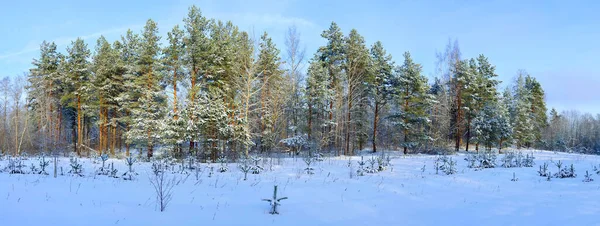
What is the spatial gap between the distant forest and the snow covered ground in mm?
8271

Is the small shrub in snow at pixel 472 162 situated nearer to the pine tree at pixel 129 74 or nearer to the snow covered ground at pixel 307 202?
the snow covered ground at pixel 307 202

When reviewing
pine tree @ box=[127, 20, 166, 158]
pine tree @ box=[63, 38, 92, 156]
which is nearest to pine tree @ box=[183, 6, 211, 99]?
pine tree @ box=[127, 20, 166, 158]

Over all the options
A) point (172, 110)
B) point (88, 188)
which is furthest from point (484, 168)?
point (172, 110)

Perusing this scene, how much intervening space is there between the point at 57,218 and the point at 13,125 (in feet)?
135

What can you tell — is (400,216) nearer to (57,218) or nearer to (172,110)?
(57,218)

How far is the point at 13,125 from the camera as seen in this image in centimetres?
3453

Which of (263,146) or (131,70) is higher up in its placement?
(131,70)

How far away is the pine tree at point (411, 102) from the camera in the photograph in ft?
83.9

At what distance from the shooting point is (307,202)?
7074 mm

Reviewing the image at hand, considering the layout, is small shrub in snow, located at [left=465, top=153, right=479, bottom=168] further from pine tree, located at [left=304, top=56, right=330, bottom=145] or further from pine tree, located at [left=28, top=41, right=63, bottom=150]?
pine tree, located at [left=28, top=41, right=63, bottom=150]

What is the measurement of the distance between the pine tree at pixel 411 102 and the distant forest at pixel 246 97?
85 millimetres

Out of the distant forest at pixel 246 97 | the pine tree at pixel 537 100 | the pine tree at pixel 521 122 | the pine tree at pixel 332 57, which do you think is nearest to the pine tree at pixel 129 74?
the distant forest at pixel 246 97

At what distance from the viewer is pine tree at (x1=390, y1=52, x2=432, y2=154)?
25562 mm

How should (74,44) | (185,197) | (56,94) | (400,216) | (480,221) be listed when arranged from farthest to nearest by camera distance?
(56,94) → (74,44) → (185,197) → (400,216) → (480,221)
